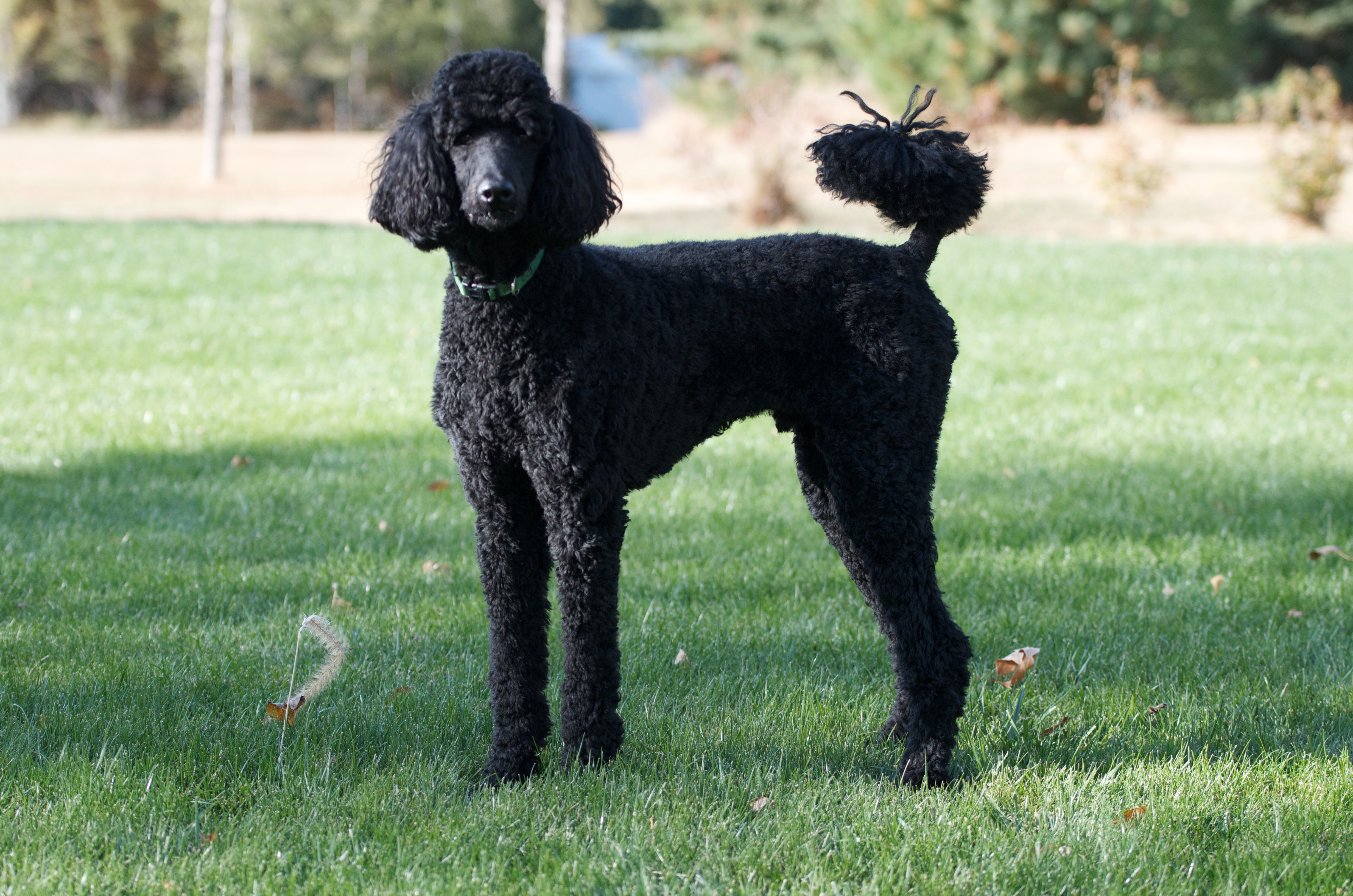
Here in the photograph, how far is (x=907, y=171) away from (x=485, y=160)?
1.25 meters

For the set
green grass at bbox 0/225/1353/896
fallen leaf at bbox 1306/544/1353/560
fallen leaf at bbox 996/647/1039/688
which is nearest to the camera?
green grass at bbox 0/225/1353/896

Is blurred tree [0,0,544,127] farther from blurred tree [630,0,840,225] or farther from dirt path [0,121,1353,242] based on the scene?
dirt path [0,121,1353,242]

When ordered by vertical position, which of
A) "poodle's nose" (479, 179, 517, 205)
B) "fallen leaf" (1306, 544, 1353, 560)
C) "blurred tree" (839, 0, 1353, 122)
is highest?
"blurred tree" (839, 0, 1353, 122)

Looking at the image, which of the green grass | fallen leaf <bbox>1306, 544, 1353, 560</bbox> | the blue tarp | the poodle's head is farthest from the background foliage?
the poodle's head

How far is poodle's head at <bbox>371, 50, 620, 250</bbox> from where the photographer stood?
8.87 feet

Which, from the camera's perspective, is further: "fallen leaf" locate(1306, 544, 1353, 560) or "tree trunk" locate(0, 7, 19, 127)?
"tree trunk" locate(0, 7, 19, 127)

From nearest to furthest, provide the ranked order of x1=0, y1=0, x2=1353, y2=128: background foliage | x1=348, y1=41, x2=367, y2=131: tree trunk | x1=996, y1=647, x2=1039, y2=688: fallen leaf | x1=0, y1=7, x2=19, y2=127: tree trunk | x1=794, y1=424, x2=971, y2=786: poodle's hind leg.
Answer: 1. x1=996, y1=647, x2=1039, y2=688: fallen leaf
2. x1=794, y1=424, x2=971, y2=786: poodle's hind leg
3. x1=0, y1=0, x2=1353, y2=128: background foliage
4. x1=0, y1=7, x2=19, y2=127: tree trunk
5. x1=348, y1=41, x2=367, y2=131: tree trunk

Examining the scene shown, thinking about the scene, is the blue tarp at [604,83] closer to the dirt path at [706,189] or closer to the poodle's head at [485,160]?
the dirt path at [706,189]

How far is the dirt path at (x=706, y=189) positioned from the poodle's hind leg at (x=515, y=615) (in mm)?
9907

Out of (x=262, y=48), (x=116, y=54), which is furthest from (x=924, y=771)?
(x=116, y=54)

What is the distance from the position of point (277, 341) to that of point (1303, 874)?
8.47 m

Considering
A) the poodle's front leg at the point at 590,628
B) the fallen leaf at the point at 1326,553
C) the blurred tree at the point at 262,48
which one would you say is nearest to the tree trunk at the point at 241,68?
the blurred tree at the point at 262,48

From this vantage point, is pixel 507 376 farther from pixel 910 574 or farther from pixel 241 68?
pixel 241 68

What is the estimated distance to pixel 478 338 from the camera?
2.87 metres
